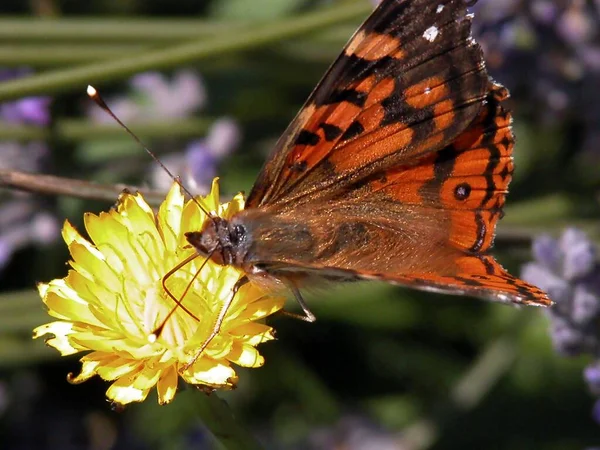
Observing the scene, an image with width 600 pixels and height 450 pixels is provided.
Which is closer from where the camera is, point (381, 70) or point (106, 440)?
point (381, 70)

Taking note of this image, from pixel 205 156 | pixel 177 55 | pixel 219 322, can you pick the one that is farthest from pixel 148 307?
pixel 205 156

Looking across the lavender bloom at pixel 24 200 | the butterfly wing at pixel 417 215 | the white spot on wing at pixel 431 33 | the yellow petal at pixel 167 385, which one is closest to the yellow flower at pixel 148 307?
the yellow petal at pixel 167 385

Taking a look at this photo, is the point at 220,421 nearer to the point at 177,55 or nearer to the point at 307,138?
the point at 307,138

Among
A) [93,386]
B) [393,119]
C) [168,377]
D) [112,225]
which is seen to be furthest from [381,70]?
[93,386]

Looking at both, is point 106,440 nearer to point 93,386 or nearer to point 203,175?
point 93,386

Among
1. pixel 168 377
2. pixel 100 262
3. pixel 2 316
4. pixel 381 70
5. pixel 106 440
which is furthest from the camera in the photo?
pixel 106 440

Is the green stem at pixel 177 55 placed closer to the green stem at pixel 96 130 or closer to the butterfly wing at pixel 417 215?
the green stem at pixel 96 130

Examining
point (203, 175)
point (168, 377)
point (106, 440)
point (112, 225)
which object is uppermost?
point (203, 175)
